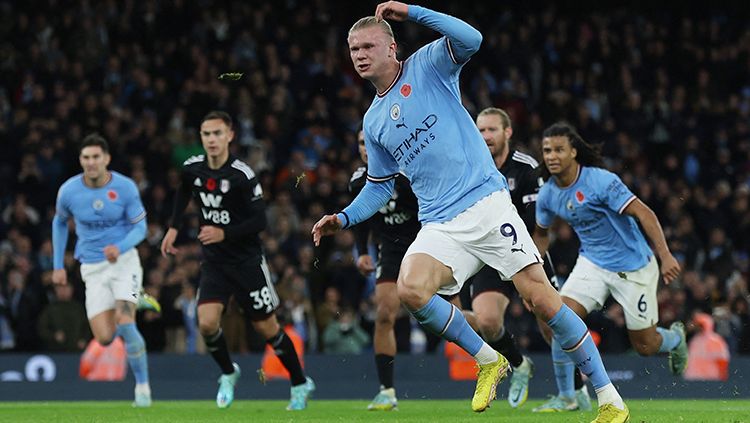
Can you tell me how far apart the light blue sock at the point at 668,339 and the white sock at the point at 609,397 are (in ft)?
12.3

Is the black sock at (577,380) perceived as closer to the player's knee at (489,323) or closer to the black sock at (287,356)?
the player's knee at (489,323)

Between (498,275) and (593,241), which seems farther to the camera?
(498,275)

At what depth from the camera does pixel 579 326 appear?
8.22m

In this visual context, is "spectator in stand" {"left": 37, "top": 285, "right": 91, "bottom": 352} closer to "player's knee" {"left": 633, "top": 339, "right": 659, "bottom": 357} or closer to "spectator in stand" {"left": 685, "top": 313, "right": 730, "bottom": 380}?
"spectator in stand" {"left": 685, "top": 313, "right": 730, "bottom": 380}

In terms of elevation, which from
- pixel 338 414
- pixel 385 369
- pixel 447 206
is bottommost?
pixel 338 414

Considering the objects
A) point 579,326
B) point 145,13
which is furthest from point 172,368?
point 579,326

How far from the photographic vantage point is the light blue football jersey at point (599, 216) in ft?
35.6

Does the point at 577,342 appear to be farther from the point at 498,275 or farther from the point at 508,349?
the point at 508,349

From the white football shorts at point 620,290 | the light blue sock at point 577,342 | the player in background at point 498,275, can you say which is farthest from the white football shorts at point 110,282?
the light blue sock at point 577,342

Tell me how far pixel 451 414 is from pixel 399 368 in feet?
20.9

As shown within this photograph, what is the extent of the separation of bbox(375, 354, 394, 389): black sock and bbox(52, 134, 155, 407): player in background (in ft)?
8.55

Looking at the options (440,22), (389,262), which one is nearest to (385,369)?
(389,262)

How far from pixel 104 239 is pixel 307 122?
920 centimetres

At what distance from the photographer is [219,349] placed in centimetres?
1252
